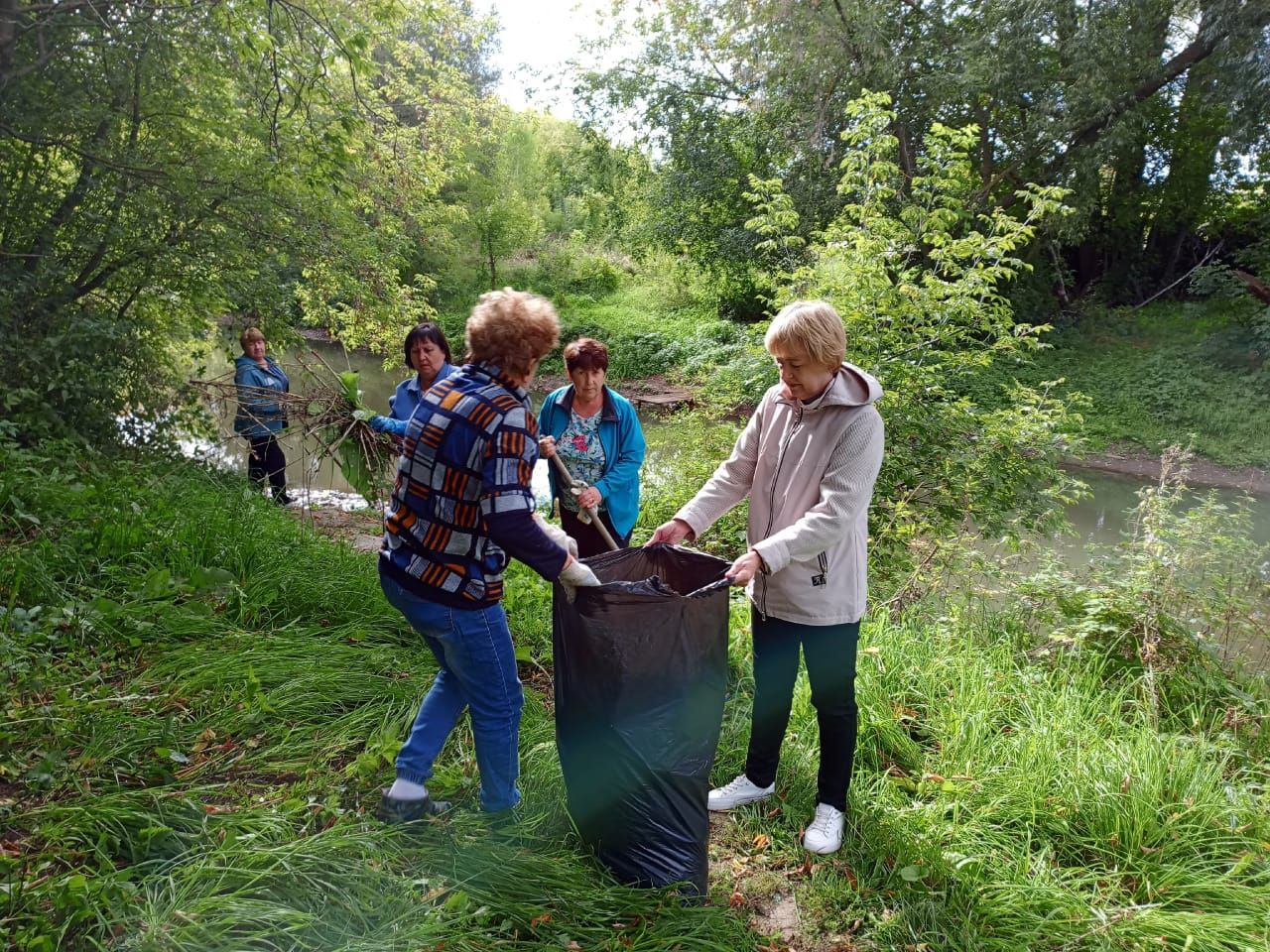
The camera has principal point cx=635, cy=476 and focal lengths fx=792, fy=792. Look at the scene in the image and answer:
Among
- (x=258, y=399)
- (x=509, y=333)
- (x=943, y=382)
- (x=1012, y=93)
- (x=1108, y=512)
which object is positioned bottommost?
(x=1108, y=512)

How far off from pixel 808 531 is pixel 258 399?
426cm

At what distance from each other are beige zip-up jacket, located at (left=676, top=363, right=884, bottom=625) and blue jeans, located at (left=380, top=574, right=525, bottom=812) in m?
0.72

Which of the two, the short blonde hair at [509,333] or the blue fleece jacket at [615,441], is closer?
the short blonde hair at [509,333]

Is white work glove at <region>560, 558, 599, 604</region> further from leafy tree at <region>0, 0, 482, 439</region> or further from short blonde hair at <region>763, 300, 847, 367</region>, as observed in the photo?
leafy tree at <region>0, 0, 482, 439</region>

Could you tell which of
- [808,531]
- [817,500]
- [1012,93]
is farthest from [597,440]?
[1012,93]

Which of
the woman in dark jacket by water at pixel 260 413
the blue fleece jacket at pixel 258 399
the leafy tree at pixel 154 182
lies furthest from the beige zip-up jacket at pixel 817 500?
the woman in dark jacket by water at pixel 260 413

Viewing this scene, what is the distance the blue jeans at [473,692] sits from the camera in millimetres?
1922

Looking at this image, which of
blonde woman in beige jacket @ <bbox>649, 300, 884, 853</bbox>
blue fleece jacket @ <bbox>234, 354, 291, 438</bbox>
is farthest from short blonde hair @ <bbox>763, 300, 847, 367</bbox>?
blue fleece jacket @ <bbox>234, 354, 291, 438</bbox>

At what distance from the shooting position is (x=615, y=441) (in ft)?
10.9

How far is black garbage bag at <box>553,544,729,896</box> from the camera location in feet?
6.25

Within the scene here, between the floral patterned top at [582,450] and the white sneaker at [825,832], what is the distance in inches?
58.7

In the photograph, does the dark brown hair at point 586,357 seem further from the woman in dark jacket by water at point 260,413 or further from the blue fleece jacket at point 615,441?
the woman in dark jacket by water at point 260,413

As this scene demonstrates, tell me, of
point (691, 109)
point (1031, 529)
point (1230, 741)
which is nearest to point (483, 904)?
point (1230, 741)

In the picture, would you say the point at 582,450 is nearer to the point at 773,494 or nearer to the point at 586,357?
the point at 586,357
